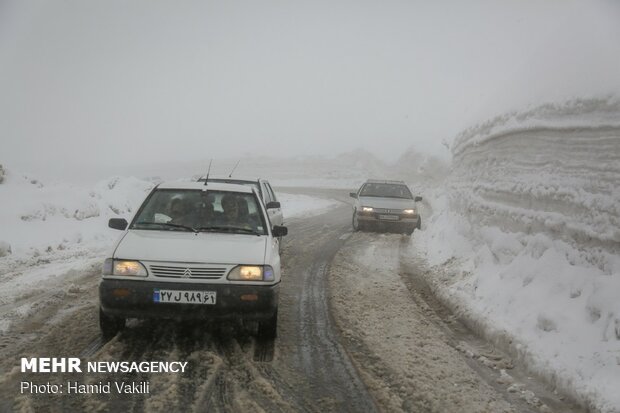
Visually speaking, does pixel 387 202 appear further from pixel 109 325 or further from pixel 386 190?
pixel 109 325

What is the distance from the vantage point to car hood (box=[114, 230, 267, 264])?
175 inches

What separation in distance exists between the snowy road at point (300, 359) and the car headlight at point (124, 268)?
68 centimetres

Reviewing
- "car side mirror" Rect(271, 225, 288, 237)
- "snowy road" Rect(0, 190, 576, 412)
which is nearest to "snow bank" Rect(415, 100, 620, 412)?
"snowy road" Rect(0, 190, 576, 412)

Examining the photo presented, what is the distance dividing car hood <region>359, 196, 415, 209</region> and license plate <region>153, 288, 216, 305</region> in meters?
9.93

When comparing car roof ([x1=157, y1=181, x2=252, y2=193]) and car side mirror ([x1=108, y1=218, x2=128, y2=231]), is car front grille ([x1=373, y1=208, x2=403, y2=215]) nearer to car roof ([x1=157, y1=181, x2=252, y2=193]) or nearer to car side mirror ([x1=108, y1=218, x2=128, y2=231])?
car roof ([x1=157, y1=181, x2=252, y2=193])

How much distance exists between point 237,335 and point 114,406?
68.6 inches

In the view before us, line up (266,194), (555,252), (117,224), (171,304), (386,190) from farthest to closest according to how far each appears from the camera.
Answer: (386,190) → (266,194) → (555,252) → (117,224) → (171,304)

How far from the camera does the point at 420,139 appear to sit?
61.9m

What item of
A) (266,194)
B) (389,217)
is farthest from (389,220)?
(266,194)

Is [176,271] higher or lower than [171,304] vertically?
higher

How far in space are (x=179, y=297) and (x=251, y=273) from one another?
0.68 meters

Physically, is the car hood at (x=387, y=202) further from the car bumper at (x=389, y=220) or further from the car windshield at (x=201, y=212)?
the car windshield at (x=201, y=212)

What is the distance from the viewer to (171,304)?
4.29 meters

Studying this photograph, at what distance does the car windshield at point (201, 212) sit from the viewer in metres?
5.25
